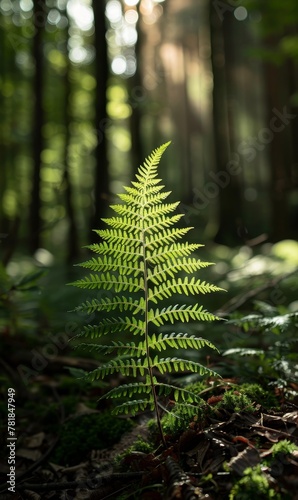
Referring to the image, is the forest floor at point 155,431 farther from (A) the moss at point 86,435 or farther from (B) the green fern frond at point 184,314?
(B) the green fern frond at point 184,314

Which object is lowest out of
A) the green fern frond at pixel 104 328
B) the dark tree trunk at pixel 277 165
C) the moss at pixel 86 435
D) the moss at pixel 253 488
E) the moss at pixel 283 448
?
the moss at pixel 86 435

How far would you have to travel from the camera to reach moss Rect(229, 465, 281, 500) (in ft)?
5.69

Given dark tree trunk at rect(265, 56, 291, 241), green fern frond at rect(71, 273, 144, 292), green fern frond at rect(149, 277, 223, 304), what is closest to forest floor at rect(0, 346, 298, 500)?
green fern frond at rect(149, 277, 223, 304)

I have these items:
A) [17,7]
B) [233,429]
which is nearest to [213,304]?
[233,429]

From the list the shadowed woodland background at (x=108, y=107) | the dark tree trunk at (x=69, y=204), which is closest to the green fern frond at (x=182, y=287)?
the shadowed woodland background at (x=108, y=107)

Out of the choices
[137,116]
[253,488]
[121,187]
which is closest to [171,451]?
[253,488]

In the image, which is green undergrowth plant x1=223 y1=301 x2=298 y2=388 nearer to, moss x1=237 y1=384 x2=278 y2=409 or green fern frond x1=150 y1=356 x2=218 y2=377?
moss x1=237 y1=384 x2=278 y2=409

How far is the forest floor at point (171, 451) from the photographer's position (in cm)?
186

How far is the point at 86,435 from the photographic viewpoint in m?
3.02

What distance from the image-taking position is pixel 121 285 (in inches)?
82.9

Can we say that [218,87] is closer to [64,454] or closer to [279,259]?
[279,259]

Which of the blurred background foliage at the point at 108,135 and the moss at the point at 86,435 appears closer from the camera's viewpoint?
the moss at the point at 86,435

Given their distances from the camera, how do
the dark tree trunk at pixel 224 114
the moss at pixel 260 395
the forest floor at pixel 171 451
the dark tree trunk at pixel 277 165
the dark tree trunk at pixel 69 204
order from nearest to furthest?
the forest floor at pixel 171 451 < the moss at pixel 260 395 < the dark tree trunk at pixel 277 165 < the dark tree trunk at pixel 69 204 < the dark tree trunk at pixel 224 114

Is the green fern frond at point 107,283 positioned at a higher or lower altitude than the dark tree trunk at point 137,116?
lower
